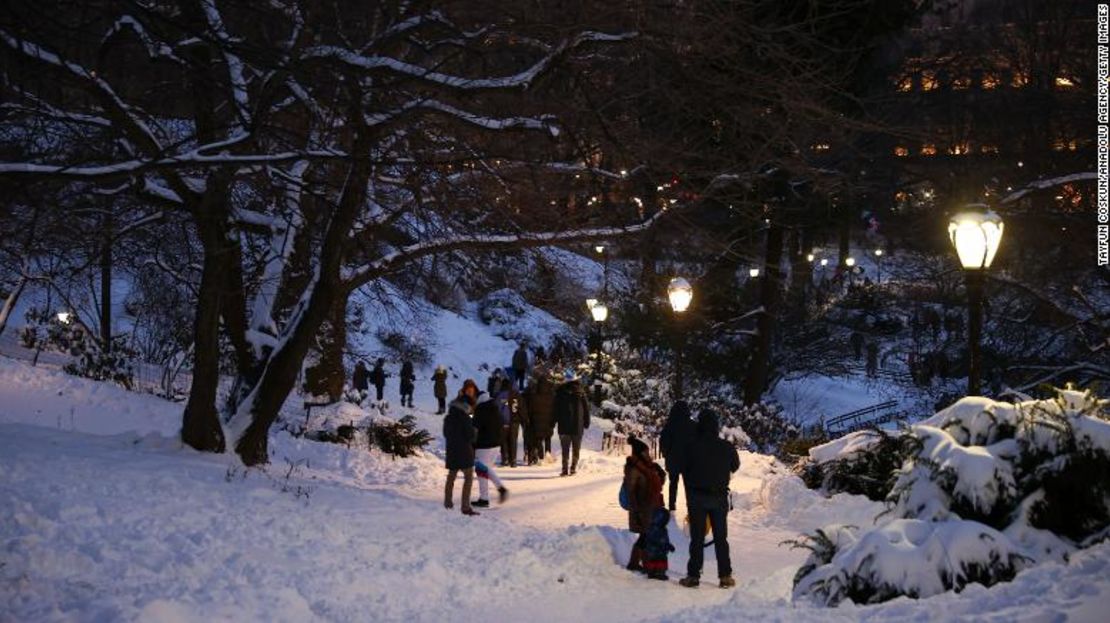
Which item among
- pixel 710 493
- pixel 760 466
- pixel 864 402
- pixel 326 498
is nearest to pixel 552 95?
pixel 710 493

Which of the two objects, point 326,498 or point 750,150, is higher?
point 750,150

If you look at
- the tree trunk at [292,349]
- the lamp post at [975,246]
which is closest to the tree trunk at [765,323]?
the lamp post at [975,246]

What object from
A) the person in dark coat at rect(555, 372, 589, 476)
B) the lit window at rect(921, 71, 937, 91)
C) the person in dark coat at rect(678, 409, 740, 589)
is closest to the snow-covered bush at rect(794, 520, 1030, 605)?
the person in dark coat at rect(678, 409, 740, 589)

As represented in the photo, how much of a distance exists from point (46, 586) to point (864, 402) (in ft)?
128

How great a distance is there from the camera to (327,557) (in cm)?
898

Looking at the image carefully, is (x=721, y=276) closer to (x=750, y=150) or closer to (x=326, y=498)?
(x=750, y=150)

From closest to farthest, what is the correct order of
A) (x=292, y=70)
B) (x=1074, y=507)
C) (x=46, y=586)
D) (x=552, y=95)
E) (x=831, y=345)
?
(x=292, y=70) → (x=1074, y=507) → (x=46, y=586) → (x=552, y=95) → (x=831, y=345)

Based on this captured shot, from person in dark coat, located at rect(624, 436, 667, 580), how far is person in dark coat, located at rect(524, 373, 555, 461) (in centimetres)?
870

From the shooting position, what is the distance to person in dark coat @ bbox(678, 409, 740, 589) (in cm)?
985

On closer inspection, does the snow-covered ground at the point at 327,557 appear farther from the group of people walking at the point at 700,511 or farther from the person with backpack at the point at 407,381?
the person with backpack at the point at 407,381

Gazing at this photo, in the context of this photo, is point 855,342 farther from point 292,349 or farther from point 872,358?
point 292,349

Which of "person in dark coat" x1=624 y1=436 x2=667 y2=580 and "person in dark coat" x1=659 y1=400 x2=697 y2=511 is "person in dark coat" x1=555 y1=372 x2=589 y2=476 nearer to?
"person in dark coat" x1=659 y1=400 x2=697 y2=511

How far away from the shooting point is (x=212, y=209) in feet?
40.0

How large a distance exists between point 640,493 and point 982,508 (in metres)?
4.66
